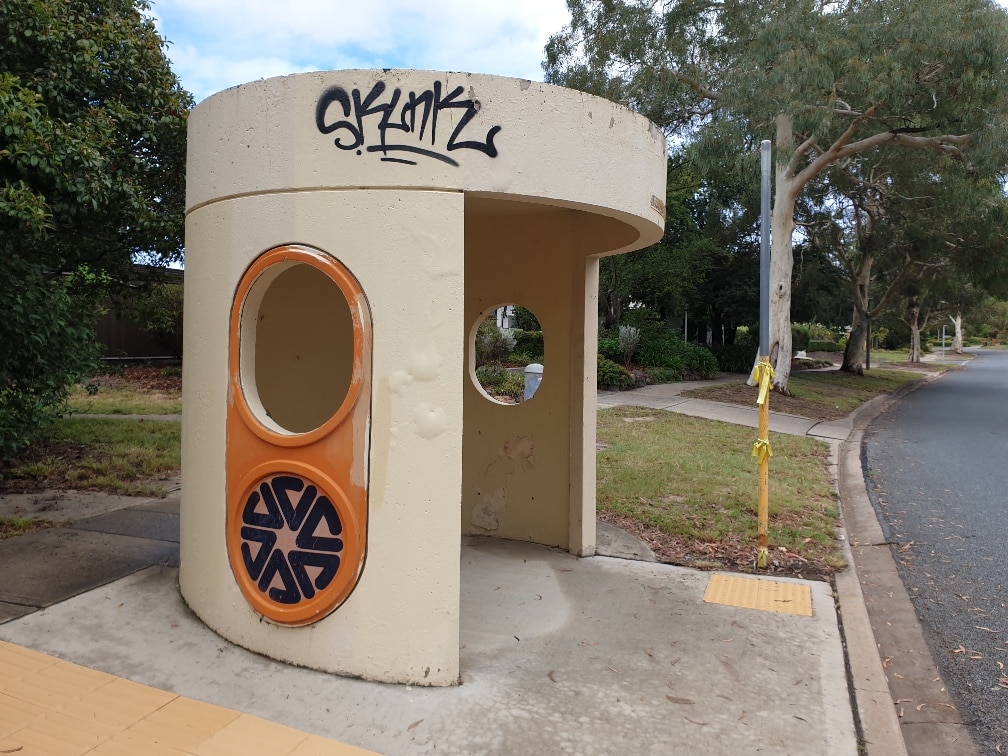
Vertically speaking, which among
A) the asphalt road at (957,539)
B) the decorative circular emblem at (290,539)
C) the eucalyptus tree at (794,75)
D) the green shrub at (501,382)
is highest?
the eucalyptus tree at (794,75)

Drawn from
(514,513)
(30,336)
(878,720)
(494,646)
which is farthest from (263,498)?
(30,336)

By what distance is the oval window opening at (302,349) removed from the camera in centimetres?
559

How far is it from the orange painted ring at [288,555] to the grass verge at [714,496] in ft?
10.00

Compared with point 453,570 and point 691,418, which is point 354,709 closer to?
point 453,570

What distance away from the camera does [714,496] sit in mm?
7871

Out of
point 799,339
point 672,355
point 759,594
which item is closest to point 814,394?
point 672,355

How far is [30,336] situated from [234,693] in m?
4.39

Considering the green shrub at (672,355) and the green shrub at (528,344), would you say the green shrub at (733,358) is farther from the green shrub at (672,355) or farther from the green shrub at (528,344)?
the green shrub at (528,344)

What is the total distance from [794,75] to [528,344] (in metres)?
10.5

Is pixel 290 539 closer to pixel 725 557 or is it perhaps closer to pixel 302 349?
pixel 302 349

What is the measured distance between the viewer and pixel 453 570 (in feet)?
11.8

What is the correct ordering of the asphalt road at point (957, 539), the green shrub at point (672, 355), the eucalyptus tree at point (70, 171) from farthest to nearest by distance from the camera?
the green shrub at point (672, 355) → the eucalyptus tree at point (70, 171) → the asphalt road at point (957, 539)

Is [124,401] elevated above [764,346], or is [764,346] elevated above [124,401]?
→ [764,346]

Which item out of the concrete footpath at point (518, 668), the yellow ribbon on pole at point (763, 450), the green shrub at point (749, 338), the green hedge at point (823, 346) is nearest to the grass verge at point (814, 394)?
the green shrub at point (749, 338)
